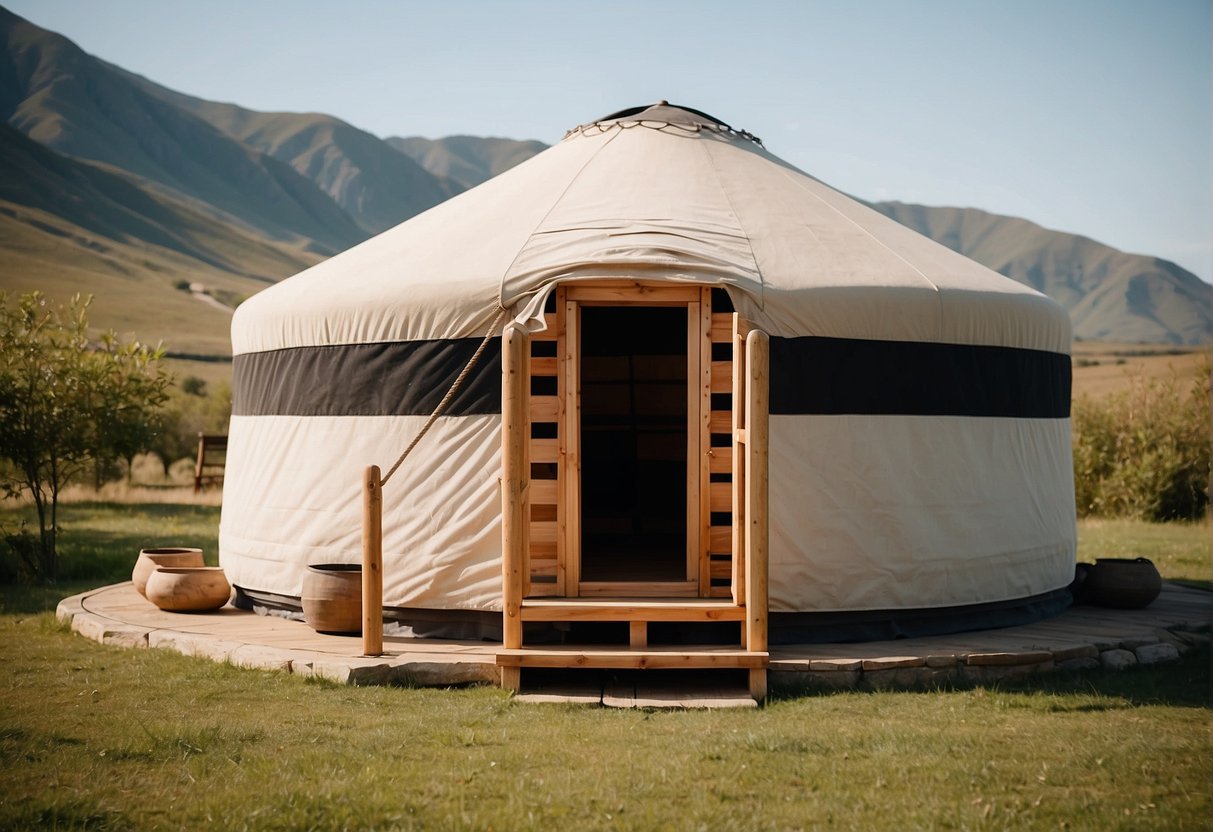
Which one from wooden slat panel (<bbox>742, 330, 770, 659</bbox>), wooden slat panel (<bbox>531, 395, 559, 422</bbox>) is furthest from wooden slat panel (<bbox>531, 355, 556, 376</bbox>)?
wooden slat panel (<bbox>742, 330, 770, 659</bbox>)

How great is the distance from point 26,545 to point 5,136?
92234mm

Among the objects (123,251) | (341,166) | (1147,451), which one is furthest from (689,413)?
(341,166)

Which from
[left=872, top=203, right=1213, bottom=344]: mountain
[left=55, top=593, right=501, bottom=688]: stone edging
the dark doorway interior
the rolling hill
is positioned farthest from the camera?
[left=872, top=203, right=1213, bottom=344]: mountain

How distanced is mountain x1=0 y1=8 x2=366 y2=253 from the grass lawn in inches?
5053

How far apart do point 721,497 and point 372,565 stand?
1.72 m

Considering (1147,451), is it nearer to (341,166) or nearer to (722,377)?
(722,377)

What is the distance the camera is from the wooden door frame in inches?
228

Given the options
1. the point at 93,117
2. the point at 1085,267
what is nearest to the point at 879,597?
the point at 93,117

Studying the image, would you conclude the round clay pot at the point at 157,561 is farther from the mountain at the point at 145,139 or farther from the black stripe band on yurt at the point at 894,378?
the mountain at the point at 145,139

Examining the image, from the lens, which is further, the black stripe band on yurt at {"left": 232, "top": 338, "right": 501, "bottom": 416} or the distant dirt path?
the distant dirt path

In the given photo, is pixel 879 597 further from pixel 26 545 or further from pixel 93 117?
pixel 93 117

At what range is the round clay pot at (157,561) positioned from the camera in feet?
23.8

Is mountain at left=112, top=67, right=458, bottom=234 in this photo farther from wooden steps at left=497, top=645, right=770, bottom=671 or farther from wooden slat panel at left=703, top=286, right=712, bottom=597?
wooden steps at left=497, top=645, right=770, bottom=671

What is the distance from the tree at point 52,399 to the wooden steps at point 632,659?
16.0ft
